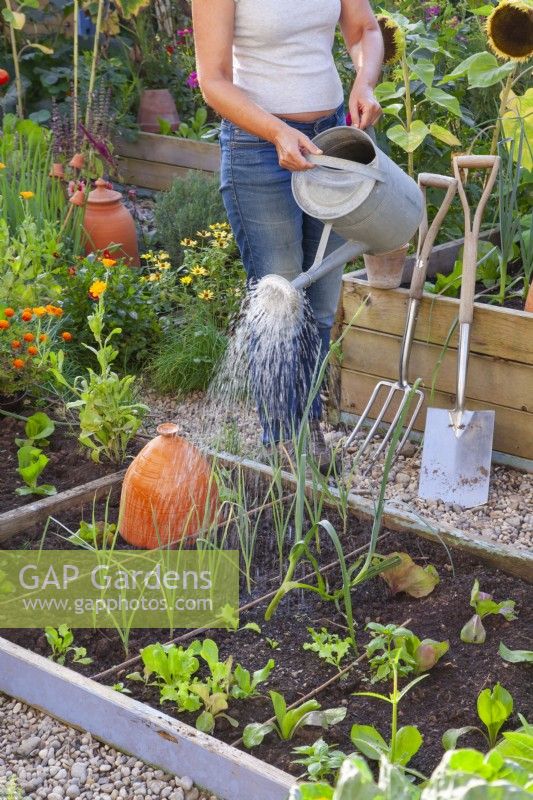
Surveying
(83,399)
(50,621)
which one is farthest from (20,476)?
(50,621)

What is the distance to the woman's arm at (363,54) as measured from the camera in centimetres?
267

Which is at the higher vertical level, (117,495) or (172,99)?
(172,99)

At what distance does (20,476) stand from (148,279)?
1.64 metres

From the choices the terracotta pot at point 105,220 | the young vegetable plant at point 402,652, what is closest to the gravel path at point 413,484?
the young vegetable plant at point 402,652

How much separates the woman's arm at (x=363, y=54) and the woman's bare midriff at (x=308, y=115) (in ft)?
0.22

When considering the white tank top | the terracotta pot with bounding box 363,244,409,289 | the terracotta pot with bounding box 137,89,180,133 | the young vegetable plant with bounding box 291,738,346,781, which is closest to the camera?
the young vegetable plant with bounding box 291,738,346,781

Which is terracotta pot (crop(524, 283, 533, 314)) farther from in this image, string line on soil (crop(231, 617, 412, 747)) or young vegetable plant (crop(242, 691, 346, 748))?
young vegetable plant (crop(242, 691, 346, 748))

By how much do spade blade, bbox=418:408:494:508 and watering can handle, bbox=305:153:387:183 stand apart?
3.11ft

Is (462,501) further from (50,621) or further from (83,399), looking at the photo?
(50,621)

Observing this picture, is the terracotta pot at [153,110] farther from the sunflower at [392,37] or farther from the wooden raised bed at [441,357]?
the wooden raised bed at [441,357]

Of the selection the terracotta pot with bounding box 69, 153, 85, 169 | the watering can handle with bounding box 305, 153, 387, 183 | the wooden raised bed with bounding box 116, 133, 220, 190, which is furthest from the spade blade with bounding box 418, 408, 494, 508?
the wooden raised bed with bounding box 116, 133, 220, 190

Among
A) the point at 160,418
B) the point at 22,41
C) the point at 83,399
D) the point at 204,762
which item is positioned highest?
the point at 22,41

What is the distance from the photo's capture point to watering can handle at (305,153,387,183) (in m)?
2.34

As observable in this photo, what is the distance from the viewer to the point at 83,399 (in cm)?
272
